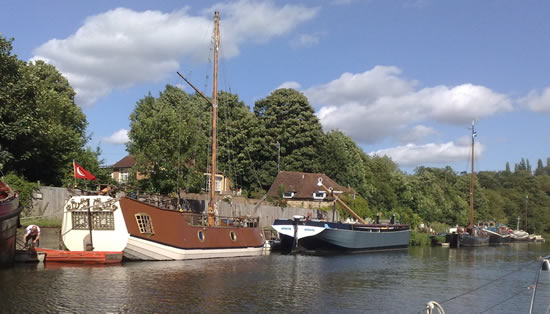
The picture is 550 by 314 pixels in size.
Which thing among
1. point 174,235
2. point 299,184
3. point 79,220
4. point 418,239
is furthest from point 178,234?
point 418,239

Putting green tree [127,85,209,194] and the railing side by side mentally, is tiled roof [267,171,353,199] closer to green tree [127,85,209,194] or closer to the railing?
green tree [127,85,209,194]

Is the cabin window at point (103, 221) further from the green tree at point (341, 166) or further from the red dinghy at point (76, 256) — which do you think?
the green tree at point (341, 166)

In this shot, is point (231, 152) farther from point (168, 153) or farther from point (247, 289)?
point (247, 289)

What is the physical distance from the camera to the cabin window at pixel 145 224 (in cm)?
2794

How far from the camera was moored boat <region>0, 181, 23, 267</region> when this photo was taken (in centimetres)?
2233

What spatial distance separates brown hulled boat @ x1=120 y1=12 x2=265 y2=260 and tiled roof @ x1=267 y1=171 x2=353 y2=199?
2544cm

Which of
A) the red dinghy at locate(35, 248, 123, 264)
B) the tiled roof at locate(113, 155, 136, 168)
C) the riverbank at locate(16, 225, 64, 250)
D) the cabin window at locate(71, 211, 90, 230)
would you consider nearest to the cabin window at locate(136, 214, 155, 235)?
the red dinghy at locate(35, 248, 123, 264)

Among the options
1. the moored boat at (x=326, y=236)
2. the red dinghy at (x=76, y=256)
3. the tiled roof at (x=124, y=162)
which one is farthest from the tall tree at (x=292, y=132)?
the red dinghy at (x=76, y=256)

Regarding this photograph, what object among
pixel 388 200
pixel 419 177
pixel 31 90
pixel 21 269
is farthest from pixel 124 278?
pixel 419 177

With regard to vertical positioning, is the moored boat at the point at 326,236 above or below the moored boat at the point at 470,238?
above

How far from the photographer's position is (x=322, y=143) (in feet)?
245

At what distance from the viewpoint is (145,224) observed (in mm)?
28203

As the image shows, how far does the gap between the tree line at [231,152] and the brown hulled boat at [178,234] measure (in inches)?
282

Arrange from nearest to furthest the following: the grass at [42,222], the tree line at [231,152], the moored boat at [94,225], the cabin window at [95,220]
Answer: the moored boat at [94,225]
the cabin window at [95,220]
the grass at [42,222]
the tree line at [231,152]
